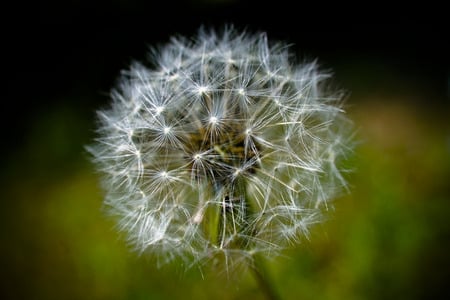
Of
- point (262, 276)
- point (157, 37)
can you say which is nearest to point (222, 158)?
point (262, 276)

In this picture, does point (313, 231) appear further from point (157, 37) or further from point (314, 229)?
point (157, 37)

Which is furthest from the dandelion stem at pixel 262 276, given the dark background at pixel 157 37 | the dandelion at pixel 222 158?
the dark background at pixel 157 37

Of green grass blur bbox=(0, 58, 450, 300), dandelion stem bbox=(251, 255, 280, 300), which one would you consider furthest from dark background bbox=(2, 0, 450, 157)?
dandelion stem bbox=(251, 255, 280, 300)

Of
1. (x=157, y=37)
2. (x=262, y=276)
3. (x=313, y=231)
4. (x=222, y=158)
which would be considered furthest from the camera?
(x=157, y=37)

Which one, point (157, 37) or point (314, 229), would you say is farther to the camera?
point (157, 37)

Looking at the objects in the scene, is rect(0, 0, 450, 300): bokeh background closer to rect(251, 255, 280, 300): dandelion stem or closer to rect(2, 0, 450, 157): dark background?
rect(2, 0, 450, 157): dark background

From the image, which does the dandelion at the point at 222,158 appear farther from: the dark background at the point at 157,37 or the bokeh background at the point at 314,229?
the dark background at the point at 157,37

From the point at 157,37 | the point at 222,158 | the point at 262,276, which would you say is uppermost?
the point at 157,37
